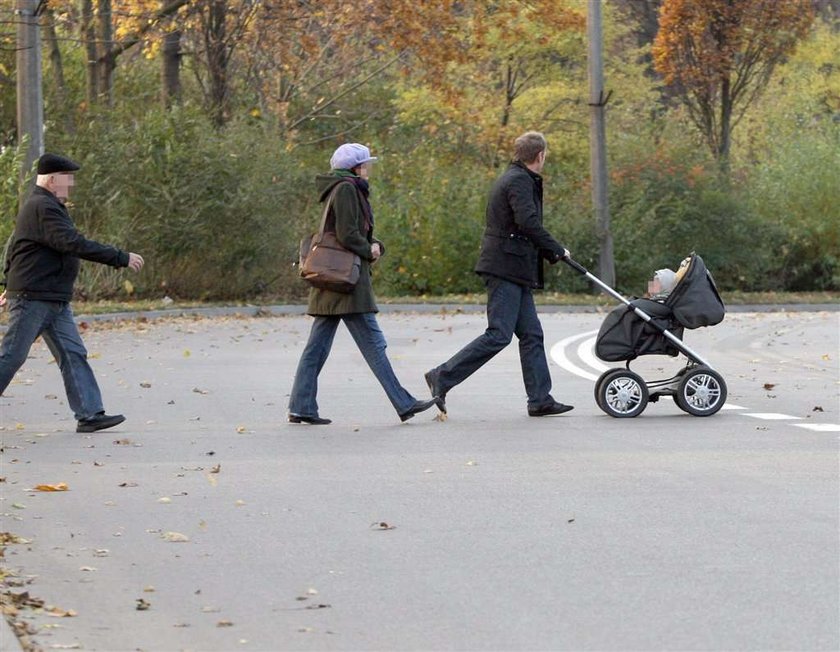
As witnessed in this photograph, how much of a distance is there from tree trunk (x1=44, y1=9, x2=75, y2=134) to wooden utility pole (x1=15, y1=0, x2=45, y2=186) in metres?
5.87

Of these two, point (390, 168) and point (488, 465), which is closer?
point (488, 465)

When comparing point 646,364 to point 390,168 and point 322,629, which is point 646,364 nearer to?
point 322,629

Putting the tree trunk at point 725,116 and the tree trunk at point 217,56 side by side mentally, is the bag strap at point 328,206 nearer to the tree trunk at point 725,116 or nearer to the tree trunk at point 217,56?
the tree trunk at point 217,56

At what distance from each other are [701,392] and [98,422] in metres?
4.11

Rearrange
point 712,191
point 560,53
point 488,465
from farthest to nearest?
point 560,53, point 712,191, point 488,465

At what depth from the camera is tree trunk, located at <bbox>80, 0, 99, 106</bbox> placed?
1303 inches

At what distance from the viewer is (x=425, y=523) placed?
850 cm

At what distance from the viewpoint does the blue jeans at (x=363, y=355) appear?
12.5m

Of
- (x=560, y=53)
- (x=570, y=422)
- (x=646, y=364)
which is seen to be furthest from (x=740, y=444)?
(x=560, y=53)

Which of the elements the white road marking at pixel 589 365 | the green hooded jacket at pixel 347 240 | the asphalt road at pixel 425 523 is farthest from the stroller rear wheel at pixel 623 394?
the green hooded jacket at pixel 347 240

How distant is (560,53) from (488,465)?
37.1 metres

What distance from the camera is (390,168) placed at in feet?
118

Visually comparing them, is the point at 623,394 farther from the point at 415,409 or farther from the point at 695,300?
the point at 415,409

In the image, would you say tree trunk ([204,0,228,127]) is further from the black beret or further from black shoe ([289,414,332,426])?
the black beret
